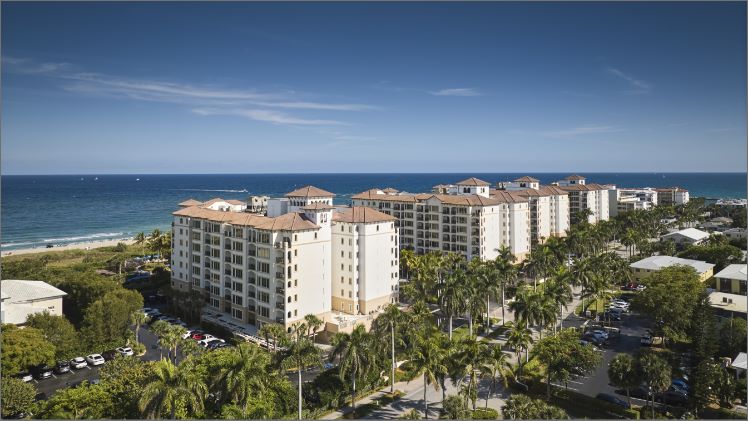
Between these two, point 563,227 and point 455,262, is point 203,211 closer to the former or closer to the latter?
point 455,262

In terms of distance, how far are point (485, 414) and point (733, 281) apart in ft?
126

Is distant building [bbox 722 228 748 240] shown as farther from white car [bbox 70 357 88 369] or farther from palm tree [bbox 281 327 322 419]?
white car [bbox 70 357 88 369]

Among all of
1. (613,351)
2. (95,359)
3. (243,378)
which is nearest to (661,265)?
(613,351)

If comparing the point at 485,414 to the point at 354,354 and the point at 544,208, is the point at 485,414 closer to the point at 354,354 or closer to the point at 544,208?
the point at 354,354

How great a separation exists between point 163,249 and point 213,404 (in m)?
60.3

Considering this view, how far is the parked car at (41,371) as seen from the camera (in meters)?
39.1

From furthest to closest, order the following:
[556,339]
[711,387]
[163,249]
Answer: [163,249] < [556,339] < [711,387]

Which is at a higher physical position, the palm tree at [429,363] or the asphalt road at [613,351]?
the palm tree at [429,363]

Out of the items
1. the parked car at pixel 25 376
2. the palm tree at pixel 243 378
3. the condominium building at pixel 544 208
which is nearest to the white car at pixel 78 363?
the parked car at pixel 25 376

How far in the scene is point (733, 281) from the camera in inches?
2066

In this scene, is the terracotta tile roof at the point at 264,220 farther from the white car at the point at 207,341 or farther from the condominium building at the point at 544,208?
the condominium building at the point at 544,208

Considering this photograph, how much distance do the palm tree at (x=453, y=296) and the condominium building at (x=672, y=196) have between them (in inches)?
5329

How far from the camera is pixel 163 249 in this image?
83438 millimetres

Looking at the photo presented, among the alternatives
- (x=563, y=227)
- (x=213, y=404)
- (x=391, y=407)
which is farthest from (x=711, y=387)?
(x=563, y=227)
